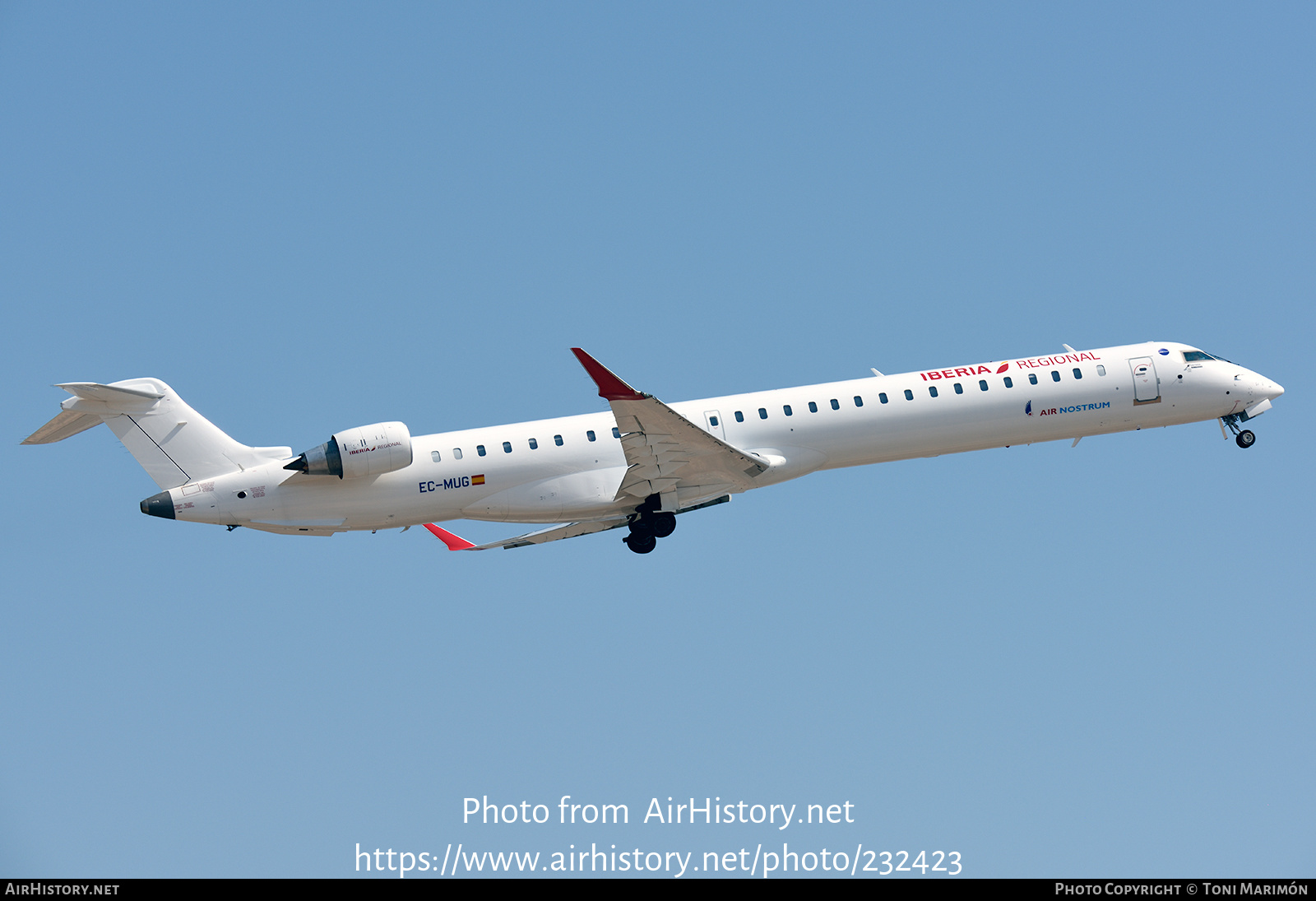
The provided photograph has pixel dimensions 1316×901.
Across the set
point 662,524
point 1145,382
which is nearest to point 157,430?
point 662,524

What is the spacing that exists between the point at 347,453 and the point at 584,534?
235 inches

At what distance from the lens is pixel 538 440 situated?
29156 mm

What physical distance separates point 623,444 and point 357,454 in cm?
517

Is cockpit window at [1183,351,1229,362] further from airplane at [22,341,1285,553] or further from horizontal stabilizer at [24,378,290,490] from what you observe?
horizontal stabilizer at [24,378,290,490]

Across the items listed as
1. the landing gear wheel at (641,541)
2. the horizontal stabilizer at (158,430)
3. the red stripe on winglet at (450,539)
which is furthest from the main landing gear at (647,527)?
the horizontal stabilizer at (158,430)

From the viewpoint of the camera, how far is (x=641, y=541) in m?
30.2

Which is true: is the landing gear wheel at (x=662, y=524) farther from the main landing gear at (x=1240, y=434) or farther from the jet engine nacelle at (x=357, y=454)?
the main landing gear at (x=1240, y=434)

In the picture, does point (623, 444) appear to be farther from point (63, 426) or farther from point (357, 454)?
point (63, 426)

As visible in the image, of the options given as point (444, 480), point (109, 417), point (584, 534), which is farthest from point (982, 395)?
point (109, 417)

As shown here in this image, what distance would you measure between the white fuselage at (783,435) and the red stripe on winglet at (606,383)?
2.53 meters

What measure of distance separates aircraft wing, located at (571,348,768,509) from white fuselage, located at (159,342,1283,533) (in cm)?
56
